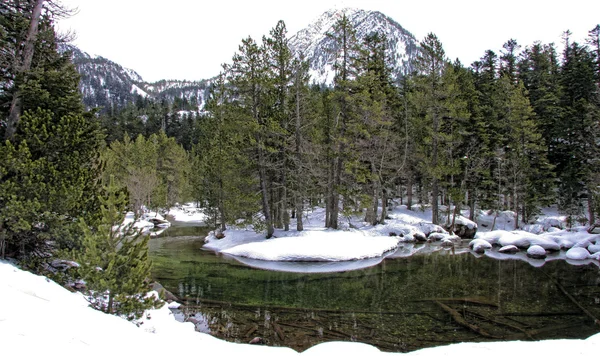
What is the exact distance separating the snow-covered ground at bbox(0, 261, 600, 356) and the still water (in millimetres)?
2974

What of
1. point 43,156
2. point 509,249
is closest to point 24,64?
point 43,156

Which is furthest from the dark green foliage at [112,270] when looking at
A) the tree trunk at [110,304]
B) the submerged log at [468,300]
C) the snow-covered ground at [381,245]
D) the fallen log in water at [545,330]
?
the snow-covered ground at [381,245]

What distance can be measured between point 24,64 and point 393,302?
14947 mm

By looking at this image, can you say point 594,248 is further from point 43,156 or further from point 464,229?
point 43,156

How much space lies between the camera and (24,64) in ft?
36.6

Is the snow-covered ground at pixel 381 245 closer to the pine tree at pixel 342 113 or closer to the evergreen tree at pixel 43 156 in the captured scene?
the pine tree at pixel 342 113

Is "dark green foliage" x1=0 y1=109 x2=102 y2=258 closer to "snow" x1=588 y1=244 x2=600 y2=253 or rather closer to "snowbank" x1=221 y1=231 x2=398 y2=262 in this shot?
"snowbank" x1=221 y1=231 x2=398 y2=262

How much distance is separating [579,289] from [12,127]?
21.9m

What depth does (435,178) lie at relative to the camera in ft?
105

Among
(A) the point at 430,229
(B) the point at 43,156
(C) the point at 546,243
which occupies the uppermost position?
(B) the point at 43,156

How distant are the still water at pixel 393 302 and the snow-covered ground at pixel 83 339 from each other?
2974mm

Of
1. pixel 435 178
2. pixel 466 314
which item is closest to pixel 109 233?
pixel 466 314

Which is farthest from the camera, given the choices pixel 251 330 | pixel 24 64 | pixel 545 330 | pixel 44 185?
pixel 24 64

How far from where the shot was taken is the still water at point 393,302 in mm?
9883
